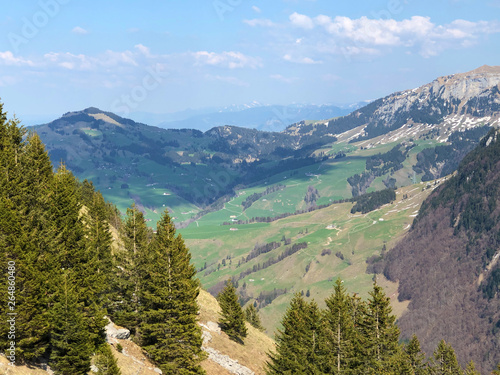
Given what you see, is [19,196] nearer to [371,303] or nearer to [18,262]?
[18,262]

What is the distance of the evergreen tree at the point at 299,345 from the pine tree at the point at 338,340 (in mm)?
1999

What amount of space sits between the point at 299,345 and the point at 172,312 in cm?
2003

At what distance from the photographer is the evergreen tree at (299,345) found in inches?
2306

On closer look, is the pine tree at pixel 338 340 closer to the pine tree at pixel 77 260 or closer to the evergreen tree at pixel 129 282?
the evergreen tree at pixel 129 282

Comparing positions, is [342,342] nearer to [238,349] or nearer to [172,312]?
[172,312]

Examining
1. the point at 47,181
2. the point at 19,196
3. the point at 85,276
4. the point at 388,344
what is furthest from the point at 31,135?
the point at 388,344

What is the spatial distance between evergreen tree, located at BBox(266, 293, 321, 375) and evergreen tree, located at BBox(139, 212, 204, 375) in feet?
43.3

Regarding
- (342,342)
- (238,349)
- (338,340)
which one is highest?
(338,340)

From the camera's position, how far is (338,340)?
181 feet

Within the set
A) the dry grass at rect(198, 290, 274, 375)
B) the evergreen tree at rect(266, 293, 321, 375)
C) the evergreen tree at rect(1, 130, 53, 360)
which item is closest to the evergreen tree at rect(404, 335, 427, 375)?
the evergreen tree at rect(266, 293, 321, 375)

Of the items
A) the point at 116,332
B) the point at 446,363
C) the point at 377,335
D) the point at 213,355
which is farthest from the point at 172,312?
the point at 446,363

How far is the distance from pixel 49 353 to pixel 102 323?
5.68 meters

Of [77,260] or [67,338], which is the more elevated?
[77,260]

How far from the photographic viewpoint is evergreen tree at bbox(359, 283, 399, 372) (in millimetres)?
57125
